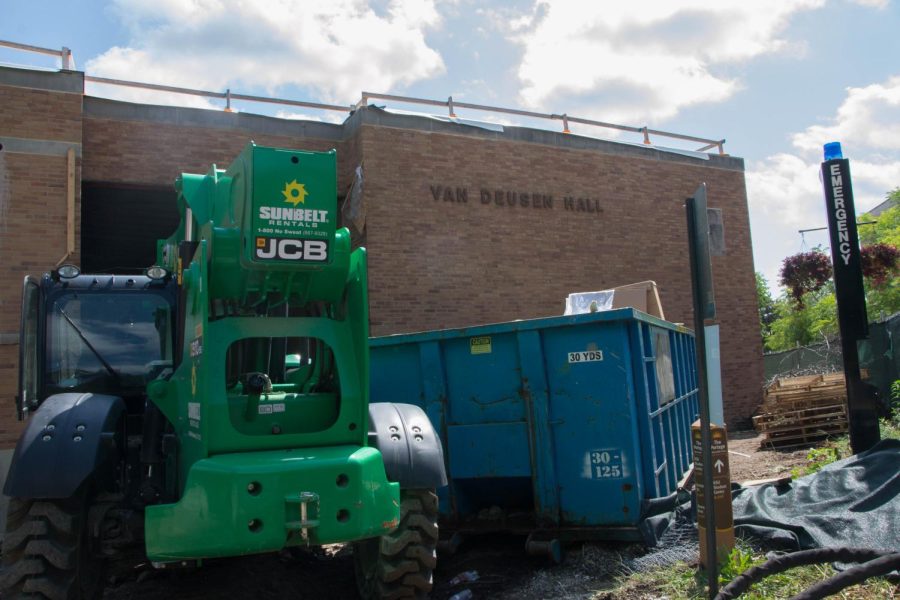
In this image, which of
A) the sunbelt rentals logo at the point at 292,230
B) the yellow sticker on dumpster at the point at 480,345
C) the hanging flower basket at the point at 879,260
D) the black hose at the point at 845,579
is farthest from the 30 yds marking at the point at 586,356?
the hanging flower basket at the point at 879,260

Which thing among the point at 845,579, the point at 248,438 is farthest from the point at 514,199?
the point at 845,579

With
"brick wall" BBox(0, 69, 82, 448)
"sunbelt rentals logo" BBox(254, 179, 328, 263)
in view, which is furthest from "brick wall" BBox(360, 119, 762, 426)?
"sunbelt rentals logo" BBox(254, 179, 328, 263)

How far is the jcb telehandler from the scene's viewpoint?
4004 mm

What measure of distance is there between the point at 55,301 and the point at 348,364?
103 inches

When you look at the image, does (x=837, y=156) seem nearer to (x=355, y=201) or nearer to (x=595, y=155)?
(x=595, y=155)

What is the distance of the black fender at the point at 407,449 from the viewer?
479 cm

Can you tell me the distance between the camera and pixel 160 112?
11508 millimetres

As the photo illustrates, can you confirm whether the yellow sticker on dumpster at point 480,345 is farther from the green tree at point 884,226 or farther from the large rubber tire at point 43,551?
the green tree at point 884,226

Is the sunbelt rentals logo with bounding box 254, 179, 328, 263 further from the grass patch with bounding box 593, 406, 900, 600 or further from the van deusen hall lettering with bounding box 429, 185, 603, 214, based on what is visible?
the van deusen hall lettering with bounding box 429, 185, 603, 214

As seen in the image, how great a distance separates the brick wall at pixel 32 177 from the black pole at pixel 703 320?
890 cm

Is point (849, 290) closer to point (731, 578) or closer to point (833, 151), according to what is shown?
point (833, 151)

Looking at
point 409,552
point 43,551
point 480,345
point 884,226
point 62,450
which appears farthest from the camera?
point 884,226

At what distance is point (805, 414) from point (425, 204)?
7.23m

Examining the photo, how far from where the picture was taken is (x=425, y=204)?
41.0ft
